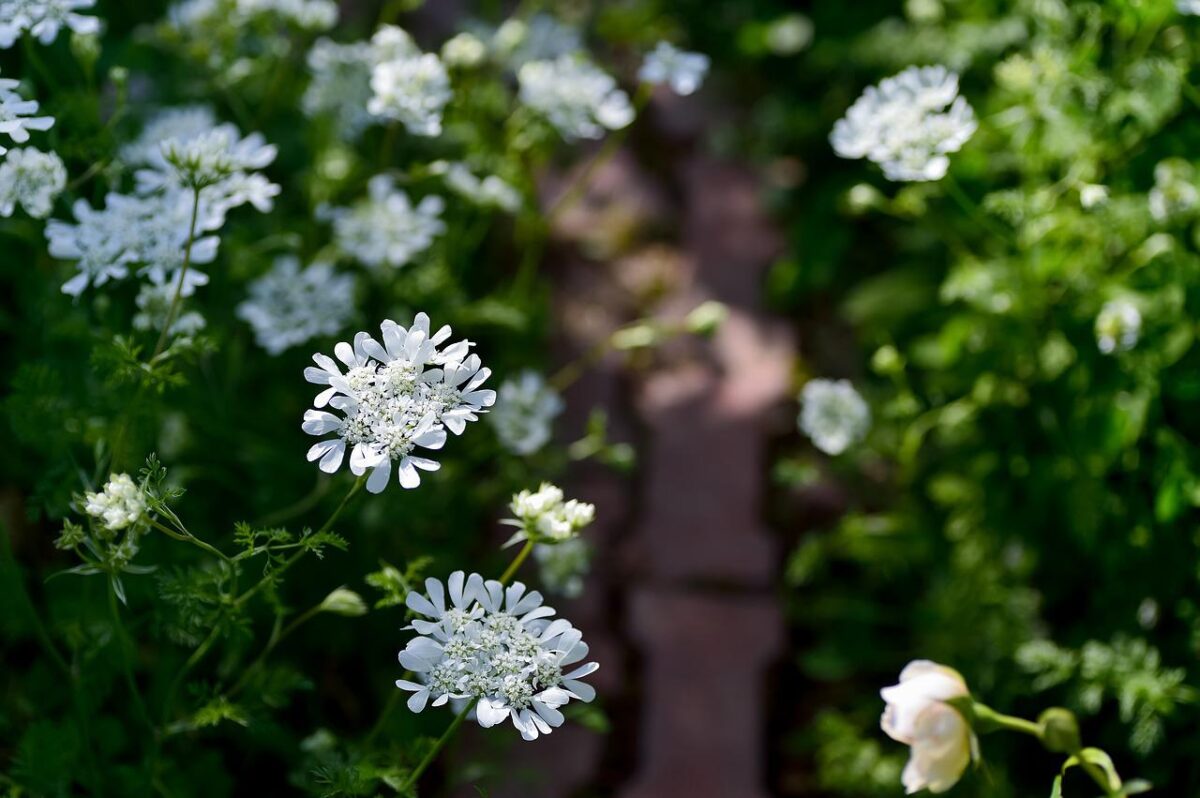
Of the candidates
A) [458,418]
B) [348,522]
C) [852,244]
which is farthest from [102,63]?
[852,244]

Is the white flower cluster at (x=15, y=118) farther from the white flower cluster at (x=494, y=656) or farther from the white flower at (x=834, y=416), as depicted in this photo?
the white flower at (x=834, y=416)

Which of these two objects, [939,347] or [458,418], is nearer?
[458,418]

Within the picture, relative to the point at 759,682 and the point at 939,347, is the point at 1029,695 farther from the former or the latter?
the point at 939,347

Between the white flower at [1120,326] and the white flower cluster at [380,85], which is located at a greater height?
the white flower cluster at [380,85]

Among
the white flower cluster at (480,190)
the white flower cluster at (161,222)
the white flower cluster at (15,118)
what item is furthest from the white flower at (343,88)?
the white flower cluster at (15,118)

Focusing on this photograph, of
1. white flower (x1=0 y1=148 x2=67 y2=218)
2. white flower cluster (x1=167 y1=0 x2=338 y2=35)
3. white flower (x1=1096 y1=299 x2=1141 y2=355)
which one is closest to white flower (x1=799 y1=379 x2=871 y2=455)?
white flower (x1=1096 y1=299 x2=1141 y2=355)

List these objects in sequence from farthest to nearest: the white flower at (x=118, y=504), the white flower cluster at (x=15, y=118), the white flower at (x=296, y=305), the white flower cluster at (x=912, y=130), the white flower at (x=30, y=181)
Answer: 1. the white flower at (x=296, y=305)
2. the white flower cluster at (x=912, y=130)
3. the white flower at (x=30, y=181)
4. the white flower cluster at (x=15, y=118)
5. the white flower at (x=118, y=504)

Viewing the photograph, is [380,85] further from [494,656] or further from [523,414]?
[494,656]

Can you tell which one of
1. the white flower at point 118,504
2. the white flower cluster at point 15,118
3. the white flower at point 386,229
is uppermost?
the white flower cluster at point 15,118

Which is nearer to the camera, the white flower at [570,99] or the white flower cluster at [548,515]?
the white flower cluster at [548,515]
